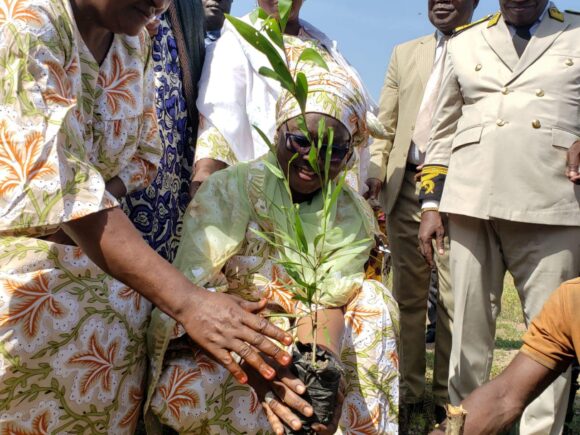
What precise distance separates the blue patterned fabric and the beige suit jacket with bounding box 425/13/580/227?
134cm

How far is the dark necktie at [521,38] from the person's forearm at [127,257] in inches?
95.9

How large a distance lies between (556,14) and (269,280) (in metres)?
2.04

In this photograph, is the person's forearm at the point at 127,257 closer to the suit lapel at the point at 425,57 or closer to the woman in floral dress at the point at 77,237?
the woman in floral dress at the point at 77,237

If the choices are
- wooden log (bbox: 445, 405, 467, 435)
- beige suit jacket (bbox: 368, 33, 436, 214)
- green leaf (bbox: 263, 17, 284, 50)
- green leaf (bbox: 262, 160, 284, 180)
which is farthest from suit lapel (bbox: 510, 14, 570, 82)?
wooden log (bbox: 445, 405, 467, 435)

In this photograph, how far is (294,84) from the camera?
2.09 m

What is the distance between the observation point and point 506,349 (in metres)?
6.80

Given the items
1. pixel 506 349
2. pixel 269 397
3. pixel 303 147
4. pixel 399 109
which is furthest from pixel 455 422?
pixel 506 349

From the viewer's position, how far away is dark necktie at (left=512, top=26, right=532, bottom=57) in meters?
3.69

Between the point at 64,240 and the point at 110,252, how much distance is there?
0.61 meters

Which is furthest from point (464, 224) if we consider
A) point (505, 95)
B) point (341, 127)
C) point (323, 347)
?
point (323, 347)

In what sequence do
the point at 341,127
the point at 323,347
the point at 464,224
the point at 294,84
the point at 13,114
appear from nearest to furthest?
the point at 13,114, the point at 294,84, the point at 323,347, the point at 341,127, the point at 464,224

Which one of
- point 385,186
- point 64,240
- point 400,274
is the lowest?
point 400,274

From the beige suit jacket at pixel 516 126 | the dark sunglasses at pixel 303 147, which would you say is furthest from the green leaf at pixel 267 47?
the beige suit jacket at pixel 516 126

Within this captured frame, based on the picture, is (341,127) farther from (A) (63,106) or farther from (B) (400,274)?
(B) (400,274)
